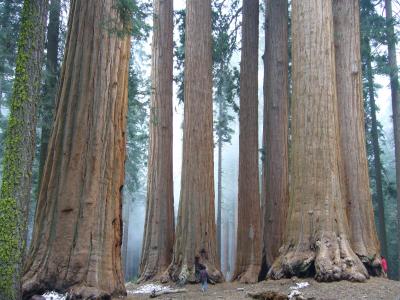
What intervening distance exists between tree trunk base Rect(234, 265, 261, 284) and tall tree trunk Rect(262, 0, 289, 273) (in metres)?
0.56

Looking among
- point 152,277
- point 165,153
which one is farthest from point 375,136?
point 152,277

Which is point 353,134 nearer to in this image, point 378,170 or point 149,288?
point 149,288

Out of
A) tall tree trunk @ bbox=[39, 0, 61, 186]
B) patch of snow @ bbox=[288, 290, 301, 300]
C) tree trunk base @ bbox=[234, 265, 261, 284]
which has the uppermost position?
tall tree trunk @ bbox=[39, 0, 61, 186]

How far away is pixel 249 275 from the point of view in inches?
526

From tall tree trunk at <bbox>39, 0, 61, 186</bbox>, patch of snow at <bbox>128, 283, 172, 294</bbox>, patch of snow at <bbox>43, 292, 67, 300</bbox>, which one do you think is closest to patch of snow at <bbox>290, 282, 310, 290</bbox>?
patch of snow at <bbox>43, 292, 67, 300</bbox>

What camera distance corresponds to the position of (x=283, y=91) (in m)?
14.8

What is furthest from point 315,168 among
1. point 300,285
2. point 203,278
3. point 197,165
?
point 197,165

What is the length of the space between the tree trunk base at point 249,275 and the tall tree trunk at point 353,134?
162 inches

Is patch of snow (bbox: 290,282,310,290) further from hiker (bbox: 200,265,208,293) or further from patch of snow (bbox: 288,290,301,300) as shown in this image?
hiker (bbox: 200,265,208,293)

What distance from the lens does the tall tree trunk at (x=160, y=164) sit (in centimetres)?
1389

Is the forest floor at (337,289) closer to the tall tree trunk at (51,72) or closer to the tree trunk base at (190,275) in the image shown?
the tree trunk base at (190,275)

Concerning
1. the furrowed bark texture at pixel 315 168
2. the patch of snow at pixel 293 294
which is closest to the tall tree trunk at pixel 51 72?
the furrowed bark texture at pixel 315 168

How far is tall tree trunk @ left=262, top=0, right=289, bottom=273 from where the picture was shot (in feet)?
46.1

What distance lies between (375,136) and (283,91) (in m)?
11.1
